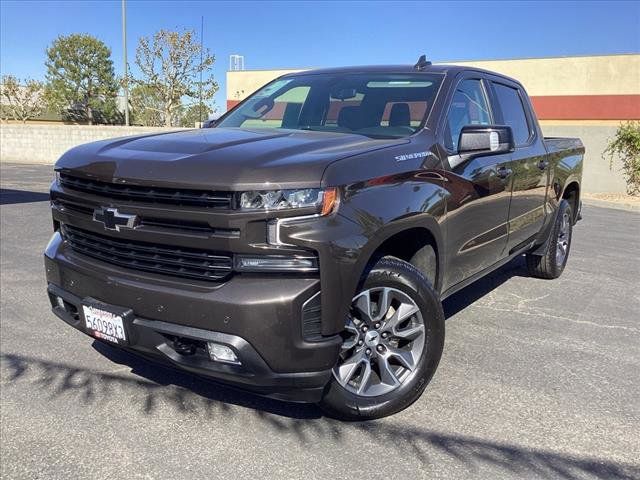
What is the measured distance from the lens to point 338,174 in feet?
8.86

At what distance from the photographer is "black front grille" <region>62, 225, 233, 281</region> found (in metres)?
2.66

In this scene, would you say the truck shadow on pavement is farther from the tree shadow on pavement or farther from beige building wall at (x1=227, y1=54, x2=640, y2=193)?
beige building wall at (x1=227, y1=54, x2=640, y2=193)

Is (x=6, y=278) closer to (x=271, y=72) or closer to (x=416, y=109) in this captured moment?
(x=416, y=109)

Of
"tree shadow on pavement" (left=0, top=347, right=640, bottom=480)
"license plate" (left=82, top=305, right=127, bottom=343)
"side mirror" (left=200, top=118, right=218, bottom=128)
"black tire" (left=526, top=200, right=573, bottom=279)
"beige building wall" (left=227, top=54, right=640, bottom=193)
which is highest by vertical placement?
"beige building wall" (left=227, top=54, right=640, bottom=193)

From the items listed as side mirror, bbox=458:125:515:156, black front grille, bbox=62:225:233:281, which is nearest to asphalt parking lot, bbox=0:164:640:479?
black front grille, bbox=62:225:233:281

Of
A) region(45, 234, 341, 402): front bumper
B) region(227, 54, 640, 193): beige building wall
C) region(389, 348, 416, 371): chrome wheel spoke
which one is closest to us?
region(45, 234, 341, 402): front bumper

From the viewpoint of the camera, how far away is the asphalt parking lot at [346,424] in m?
2.80

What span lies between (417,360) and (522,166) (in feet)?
7.44

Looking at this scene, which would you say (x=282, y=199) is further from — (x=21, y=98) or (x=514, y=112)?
(x=21, y=98)

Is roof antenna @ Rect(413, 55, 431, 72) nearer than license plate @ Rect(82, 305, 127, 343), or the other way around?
license plate @ Rect(82, 305, 127, 343)

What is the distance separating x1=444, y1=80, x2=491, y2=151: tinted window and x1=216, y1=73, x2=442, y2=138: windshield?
0.18 m

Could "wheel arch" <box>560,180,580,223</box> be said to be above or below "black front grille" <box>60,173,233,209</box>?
below

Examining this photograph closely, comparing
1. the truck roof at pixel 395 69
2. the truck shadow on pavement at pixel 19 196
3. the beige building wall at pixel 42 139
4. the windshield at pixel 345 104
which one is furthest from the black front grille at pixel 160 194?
the beige building wall at pixel 42 139

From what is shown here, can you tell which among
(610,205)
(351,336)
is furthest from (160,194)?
(610,205)
